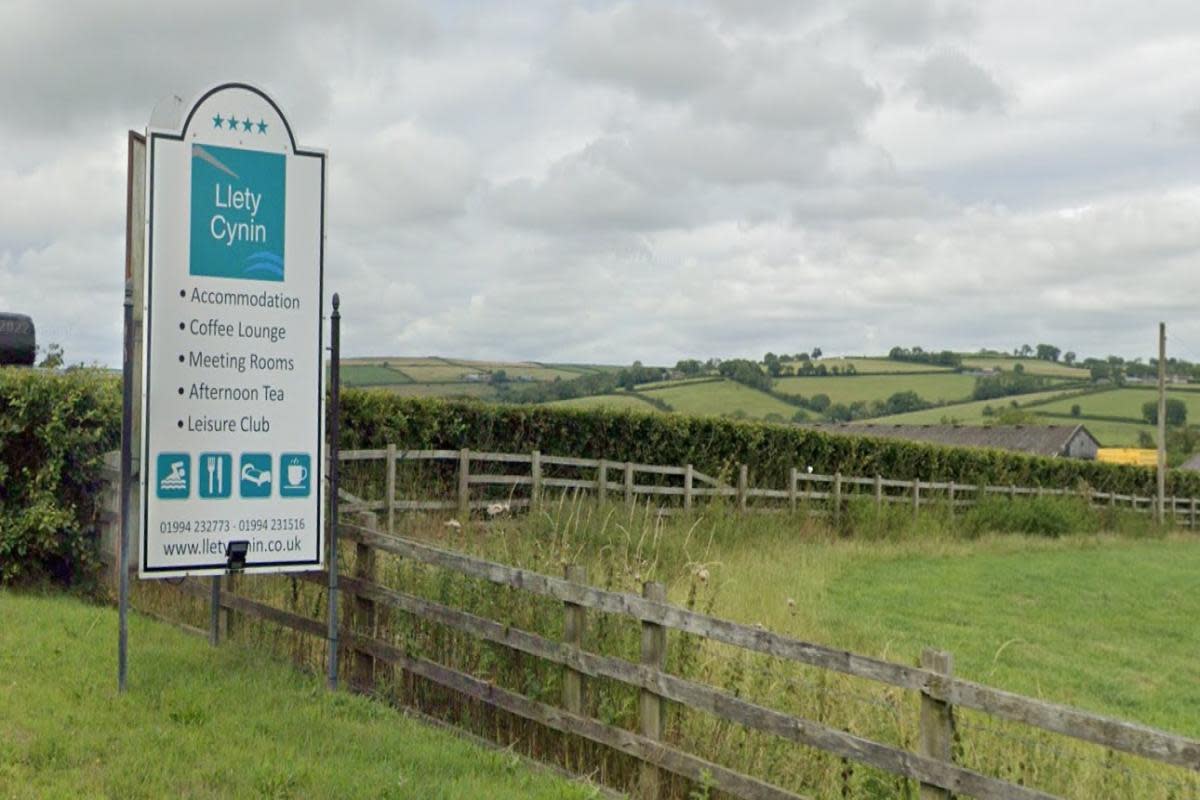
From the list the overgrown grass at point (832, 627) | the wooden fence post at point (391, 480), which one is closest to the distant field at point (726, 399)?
the overgrown grass at point (832, 627)

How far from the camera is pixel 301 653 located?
8938mm

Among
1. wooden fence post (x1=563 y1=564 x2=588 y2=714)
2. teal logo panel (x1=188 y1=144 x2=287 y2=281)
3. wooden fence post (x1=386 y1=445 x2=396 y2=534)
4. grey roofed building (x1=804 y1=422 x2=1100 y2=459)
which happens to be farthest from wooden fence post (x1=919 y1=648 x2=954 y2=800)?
grey roofed building (x1=804 y1=422 x2=1100 y2=459)

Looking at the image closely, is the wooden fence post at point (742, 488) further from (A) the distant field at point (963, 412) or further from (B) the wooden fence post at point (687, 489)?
(A) the distant field at point (963, 412)

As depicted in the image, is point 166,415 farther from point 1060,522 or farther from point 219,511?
point 1060,522

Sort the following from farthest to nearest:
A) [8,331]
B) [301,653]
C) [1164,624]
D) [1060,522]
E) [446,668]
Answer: [1060,522], [1164,624], [8,331], [301,653], [446,668]

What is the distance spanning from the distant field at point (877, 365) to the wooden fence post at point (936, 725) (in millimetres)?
88461

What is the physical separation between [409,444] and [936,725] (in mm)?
13689

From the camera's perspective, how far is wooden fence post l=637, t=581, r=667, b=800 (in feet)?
21.0

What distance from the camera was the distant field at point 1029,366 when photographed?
354ft

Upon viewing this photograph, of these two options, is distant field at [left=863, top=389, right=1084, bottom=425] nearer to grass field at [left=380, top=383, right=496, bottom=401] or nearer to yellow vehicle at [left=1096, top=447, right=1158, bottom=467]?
yellow vehicle at [left=1096, top=447, right=1158, bottom=467]

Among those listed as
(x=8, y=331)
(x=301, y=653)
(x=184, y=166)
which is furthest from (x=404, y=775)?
(x=8, y=331)

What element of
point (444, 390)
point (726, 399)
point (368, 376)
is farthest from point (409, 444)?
point (726, 399)

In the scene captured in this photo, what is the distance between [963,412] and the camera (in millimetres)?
93812

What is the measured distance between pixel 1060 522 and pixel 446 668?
94.4ft
